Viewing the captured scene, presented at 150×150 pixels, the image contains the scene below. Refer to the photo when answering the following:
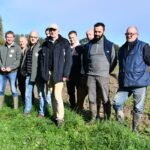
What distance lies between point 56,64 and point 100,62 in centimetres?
100

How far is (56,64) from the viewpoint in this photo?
7.04 meters

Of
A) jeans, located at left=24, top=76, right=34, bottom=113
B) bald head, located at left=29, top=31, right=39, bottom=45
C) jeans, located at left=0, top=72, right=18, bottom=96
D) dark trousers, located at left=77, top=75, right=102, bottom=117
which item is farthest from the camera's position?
jeans, located at left=0, top=72, right=18, bottom=96

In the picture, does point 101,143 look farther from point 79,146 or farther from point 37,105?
point 37,105

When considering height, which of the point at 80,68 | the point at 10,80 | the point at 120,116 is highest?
the point at 80,68

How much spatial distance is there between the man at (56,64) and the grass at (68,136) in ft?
1.20

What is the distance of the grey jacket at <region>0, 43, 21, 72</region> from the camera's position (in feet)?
27.5

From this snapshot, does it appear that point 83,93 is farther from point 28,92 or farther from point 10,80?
point 10,80

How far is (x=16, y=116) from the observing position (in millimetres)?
7957

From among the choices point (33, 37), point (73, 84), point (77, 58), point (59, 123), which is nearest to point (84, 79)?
point (77, 58)

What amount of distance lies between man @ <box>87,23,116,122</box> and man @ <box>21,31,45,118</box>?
1.43 meters

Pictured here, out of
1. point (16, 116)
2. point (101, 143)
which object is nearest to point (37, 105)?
point (16, 116)

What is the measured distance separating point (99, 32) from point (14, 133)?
113 inches

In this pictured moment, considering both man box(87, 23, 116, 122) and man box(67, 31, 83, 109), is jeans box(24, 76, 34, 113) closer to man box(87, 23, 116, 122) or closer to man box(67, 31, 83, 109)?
man box(67, 31, 83, 109)

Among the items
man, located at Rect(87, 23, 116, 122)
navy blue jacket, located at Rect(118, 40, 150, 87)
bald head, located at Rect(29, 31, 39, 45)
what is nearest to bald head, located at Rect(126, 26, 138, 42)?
navy blue jacket, located at Rect(118, 40, 150, 87)
